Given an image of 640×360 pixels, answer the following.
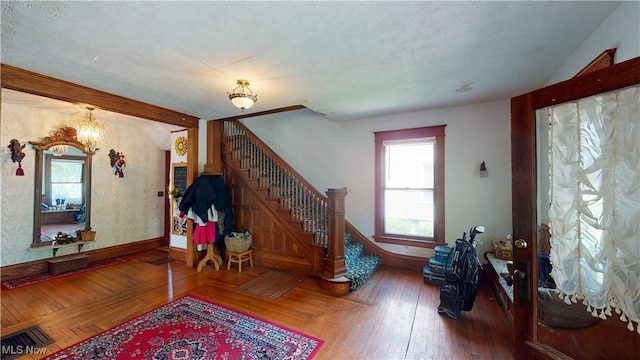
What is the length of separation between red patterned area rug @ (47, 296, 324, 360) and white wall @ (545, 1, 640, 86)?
3.07 m

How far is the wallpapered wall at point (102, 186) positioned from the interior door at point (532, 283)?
18.4 ft

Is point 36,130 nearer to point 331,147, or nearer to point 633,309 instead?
point 331,147

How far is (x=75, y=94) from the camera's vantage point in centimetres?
288

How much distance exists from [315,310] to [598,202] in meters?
2.56

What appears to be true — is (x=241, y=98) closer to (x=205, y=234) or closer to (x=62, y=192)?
(x=205, y=234)

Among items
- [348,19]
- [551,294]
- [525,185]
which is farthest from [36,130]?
[551,294]

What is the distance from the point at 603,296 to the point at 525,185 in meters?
0.66

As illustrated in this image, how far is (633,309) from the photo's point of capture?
1.20 m

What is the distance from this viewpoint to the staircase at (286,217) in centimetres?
346

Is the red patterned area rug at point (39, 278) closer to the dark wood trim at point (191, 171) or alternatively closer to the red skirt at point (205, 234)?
the dark wood trim at point (191, 171)

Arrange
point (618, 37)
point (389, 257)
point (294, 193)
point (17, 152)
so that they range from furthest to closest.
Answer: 1. point (389, 257)
2. point (294, 193)
3. point (17, 152)
4. point (618, 37)

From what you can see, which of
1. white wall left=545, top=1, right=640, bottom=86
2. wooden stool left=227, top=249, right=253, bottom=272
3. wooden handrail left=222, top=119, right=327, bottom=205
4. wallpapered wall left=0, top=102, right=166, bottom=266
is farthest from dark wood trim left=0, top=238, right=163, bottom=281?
white wall left=545, top=1, right=640, bottom=86

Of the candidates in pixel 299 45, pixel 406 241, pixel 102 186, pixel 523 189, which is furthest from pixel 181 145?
pixel 523 189

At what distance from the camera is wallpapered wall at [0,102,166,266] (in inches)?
144
